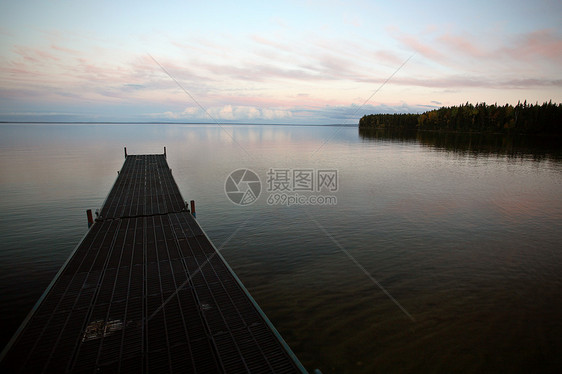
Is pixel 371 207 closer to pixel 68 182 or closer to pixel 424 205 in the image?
pixel 424 205

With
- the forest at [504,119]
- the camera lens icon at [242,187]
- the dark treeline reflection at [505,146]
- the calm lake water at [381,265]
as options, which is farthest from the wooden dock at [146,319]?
the forest at [504,119]

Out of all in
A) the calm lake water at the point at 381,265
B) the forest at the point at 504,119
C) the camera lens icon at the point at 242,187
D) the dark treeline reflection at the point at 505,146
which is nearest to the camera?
the calm lake water at the point at 381,265

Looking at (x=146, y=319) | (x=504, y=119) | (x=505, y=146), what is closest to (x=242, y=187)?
(x=146, y=319)

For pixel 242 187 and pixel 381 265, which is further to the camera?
pixel 242 187

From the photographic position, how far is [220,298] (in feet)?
37.3

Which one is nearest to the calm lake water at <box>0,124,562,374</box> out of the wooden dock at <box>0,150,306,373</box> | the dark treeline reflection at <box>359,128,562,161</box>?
the wooden dock at <box>0,150,306,373</box>

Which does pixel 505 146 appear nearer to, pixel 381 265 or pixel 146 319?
pixel 381 265

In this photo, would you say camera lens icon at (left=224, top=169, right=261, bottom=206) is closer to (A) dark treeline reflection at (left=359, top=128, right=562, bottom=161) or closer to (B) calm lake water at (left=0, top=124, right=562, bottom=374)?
(B) calm lake water at (left=0, top=124, right=562, bottom=374)

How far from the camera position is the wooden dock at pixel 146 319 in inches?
326

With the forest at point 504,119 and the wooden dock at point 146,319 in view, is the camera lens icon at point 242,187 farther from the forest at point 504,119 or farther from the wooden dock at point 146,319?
the forest at point 504,119

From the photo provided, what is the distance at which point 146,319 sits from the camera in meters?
10.1

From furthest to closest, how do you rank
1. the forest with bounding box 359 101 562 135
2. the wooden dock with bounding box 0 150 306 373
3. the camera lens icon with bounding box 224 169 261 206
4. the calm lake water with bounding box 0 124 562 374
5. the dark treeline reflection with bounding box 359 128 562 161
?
1. the forest with bounding box 359 101 562 135
2. the dark treeline reflection with bounding box 359 128 562 161
3. the camera lens icon with bounding box 224 169 261 206
4. the calm lake water with bounding box 0 124 562 374
5. the wooden dock with bounding box 0 150 306 373

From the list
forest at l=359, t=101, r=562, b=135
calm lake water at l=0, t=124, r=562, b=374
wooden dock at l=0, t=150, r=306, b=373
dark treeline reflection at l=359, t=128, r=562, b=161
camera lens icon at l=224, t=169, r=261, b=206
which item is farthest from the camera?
forest at l=359, t=101, r=562, b=135

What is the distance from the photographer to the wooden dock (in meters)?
8.28
